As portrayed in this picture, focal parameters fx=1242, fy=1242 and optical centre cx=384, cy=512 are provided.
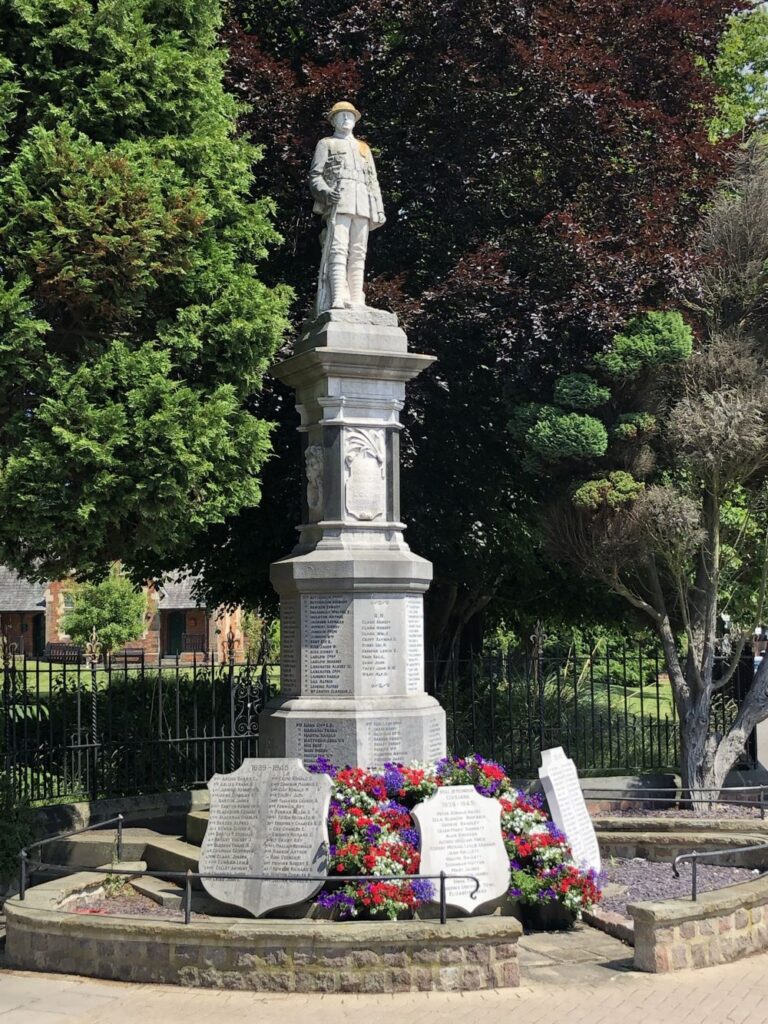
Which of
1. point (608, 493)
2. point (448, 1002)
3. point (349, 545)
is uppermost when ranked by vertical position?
point (608, 493)

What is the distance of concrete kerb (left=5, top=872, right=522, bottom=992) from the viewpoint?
27.5 feet

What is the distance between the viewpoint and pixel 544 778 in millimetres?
10523

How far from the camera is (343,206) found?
11883 millimetres

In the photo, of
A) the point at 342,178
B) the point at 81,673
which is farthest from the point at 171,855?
the point at 81,673

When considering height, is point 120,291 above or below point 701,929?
above

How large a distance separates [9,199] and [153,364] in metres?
2.06

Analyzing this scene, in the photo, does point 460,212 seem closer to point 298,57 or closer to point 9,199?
point 298,57

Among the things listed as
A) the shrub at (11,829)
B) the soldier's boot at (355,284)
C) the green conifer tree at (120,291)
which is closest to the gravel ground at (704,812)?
the green conifer tree at (120,291)

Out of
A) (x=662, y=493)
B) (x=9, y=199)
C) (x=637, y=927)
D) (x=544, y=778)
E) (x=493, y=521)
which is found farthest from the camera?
(x=493, y=521)

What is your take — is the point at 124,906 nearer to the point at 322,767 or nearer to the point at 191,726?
the point at 322,767

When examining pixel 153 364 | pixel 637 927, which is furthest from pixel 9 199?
pixel 637 927

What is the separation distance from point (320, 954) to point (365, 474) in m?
4.64

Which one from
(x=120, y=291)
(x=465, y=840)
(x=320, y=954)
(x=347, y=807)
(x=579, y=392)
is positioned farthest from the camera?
(x=579, y=392)

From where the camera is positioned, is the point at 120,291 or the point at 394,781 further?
the point at 120,291
